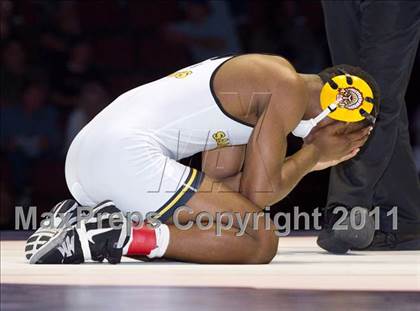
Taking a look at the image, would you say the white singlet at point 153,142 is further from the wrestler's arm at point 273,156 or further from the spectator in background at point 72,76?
the spectator in background at point 72,76

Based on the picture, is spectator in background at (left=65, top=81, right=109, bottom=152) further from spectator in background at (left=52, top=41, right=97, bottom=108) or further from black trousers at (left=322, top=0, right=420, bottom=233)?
black trousers at (left=322, top=0, right=420, bottom=233)

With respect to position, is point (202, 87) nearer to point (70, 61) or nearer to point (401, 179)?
point (401, 179)

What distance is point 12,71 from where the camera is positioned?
14.1 feet

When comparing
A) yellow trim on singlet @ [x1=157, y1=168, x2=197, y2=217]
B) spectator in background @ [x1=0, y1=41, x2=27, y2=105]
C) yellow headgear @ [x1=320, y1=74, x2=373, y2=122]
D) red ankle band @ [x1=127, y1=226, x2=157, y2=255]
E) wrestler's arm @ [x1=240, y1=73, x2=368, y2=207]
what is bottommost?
red ankle band @ [x1=127, y1=226, x2=157, y2=255]

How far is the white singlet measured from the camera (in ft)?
8.05

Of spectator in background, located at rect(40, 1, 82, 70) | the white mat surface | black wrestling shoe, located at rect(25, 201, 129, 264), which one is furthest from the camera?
spectator in background, located at rect(40, 1, 82, 70)

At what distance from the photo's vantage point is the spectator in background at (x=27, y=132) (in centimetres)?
419

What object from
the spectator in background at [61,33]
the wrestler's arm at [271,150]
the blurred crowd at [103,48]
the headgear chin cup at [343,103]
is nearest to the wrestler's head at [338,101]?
the headgear chin cup at [343,103]

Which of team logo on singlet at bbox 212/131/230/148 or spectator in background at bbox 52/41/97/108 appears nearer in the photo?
team logo on singlet at bbox 212/131/230/148

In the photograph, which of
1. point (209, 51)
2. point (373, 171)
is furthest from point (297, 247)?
point (209, 51)

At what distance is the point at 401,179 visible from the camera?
3.10 meters

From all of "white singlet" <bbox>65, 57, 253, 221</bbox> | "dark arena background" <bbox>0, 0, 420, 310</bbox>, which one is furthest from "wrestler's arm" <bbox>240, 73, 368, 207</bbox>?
"dark arena background" <bbox>0, 0, 420, 310</bbox>

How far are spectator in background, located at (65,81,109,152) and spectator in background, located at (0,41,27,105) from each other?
0.27 m

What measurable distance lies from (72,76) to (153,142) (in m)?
1.91
